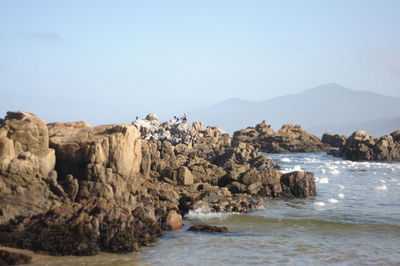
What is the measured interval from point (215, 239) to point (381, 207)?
44.5 feet

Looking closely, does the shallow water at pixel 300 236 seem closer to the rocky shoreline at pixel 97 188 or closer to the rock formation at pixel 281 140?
the rocky shoreline at pixel 97 188

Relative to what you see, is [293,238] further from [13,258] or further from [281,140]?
[281,140]

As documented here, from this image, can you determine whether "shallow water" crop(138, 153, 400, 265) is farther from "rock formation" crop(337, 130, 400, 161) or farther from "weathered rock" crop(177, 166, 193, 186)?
"rock formation" crop(337, 130, 400, 161)

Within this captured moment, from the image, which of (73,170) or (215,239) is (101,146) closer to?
(73,170)

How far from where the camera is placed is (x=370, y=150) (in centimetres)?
6612

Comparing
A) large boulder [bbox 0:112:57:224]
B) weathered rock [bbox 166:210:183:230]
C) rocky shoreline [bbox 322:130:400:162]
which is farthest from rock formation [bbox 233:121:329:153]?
large boulder [bbox 0:112:57:224]

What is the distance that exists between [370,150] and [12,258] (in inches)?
2276

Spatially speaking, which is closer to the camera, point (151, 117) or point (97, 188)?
point (97, 188)

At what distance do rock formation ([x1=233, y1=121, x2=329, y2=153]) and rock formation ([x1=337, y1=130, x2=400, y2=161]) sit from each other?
1450 cm

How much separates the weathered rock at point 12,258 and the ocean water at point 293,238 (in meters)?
0.37

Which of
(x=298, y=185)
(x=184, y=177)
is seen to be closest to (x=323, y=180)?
(x=298, y=185)

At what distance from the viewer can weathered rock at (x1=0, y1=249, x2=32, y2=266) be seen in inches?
652

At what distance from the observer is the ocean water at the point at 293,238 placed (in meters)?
17.8

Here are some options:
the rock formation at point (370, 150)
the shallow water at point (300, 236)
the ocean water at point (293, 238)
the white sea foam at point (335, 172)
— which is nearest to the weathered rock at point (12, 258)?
the ocean water at point (293, 238)
